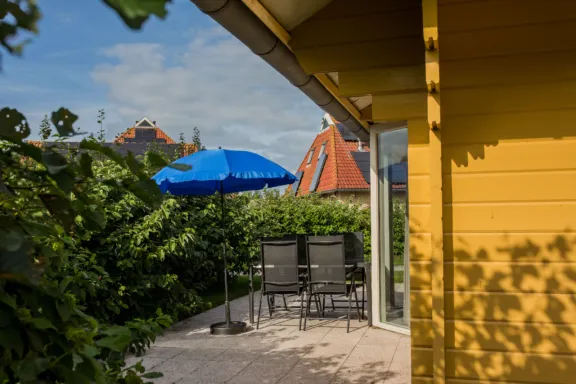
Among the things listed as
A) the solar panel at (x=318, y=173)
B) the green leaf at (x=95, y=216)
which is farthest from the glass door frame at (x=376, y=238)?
the solar panel at (x=318, y=173)

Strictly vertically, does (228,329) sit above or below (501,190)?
below

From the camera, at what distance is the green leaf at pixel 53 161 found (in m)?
0.80

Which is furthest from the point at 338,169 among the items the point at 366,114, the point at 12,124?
the point at 12,124

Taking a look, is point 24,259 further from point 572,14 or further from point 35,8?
point 572,14

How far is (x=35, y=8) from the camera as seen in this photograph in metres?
0.81

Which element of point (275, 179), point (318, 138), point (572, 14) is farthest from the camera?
point (318, 138)

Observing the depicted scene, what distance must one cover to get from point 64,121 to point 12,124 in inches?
2.7

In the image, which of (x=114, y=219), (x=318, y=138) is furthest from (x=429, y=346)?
(x=318, y=138)

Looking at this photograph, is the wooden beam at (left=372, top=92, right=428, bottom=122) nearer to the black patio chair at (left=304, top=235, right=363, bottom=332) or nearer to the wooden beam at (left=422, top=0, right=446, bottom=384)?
the wooden beam at (left=422, top=0, right=446, bottom=384)

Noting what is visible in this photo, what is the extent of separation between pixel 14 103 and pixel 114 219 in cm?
546

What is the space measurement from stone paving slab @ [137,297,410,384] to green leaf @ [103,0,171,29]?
4297mm

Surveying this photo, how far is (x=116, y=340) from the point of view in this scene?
3.72 ft

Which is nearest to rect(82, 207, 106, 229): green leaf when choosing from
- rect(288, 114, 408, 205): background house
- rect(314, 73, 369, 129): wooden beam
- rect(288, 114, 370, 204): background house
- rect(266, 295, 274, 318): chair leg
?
rect(314, 73, 369, 129): wooden beam

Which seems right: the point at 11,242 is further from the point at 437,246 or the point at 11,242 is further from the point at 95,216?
the point at 437,246
